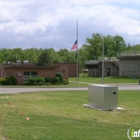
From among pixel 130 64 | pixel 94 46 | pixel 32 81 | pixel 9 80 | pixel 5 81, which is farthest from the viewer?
pixel 94 46

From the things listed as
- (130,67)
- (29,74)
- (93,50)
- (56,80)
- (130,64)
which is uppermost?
(93,50)

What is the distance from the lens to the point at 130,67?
275 feet

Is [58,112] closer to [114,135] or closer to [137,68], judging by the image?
[114,135]

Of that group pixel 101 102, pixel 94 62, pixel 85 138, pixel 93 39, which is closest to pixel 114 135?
pixel 85 138

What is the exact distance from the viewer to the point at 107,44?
→ 425ft

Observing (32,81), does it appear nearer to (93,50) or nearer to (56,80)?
(56,80)

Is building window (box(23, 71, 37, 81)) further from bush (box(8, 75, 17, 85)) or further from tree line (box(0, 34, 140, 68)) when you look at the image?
tree line (box(0, 34, 140, 68))

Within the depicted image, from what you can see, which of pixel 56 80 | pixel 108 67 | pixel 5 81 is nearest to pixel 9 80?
pixel 5 81

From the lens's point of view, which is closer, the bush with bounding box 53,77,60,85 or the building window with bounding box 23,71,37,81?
the bush with bounding box 53,77,60,85

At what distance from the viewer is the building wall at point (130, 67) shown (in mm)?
82125

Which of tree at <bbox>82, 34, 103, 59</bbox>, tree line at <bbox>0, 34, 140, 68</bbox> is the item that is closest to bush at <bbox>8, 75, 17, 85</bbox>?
tree line at <bbox>0, 34, 140, 68</bbox>

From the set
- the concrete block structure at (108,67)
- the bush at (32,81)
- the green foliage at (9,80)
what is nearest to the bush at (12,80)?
the green foliage at (9,80)

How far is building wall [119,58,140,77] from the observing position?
3233 inches

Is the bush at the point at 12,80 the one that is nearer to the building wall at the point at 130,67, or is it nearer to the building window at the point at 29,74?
the building window at the point at 29,74
